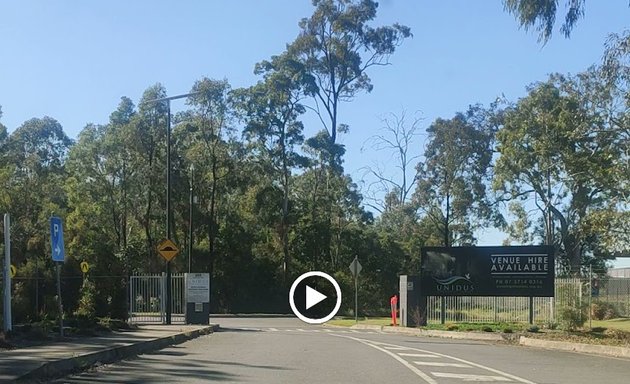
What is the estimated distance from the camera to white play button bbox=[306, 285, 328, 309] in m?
28.0

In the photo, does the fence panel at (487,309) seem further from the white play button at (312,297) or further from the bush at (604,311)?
the white play button at (312,297)

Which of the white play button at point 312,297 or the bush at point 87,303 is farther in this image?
the white play button at point 312,297

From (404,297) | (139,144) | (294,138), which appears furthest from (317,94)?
(404,297)

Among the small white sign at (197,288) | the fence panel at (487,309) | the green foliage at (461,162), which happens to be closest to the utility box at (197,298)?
the small white sign at (197,288)

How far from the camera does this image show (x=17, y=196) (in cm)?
5338

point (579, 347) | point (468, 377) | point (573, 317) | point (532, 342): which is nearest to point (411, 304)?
point (573, 317)

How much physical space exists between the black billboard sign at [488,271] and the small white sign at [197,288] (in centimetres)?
957

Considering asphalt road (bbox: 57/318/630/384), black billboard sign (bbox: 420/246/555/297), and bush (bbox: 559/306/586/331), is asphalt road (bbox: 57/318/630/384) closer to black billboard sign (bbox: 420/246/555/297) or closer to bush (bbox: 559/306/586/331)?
bush (bbox: 559/306/586/331)

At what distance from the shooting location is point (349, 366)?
14484 mm

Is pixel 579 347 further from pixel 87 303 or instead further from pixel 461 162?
pixel 461 162

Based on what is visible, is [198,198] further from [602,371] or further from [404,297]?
[602,371]

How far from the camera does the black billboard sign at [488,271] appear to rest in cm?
3250

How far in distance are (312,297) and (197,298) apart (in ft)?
16.8

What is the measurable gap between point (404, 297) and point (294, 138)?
2968cm
